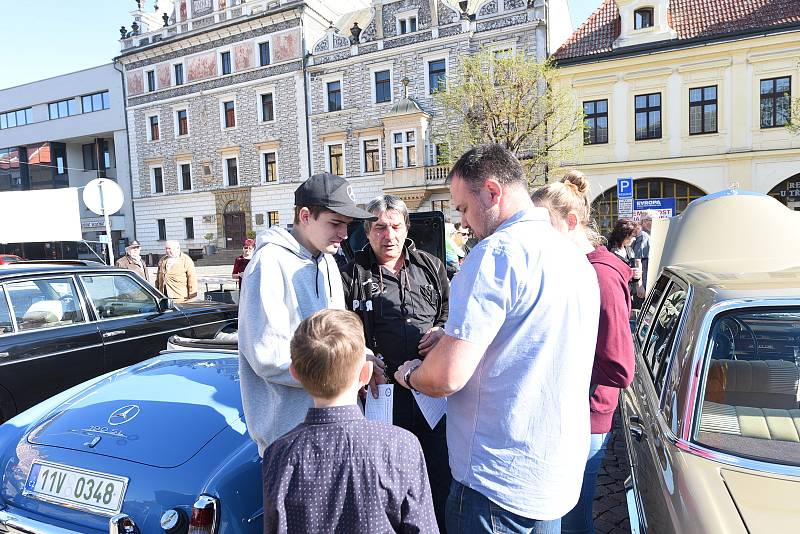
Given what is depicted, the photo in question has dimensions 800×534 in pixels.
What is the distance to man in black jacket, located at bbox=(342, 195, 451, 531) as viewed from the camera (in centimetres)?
251

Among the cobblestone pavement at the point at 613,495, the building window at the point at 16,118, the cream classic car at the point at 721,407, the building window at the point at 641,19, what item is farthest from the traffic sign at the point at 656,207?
the building window at the point at 16,118

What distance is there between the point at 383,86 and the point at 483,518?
90.7 ft

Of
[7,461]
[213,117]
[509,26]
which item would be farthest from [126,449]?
[213,117]

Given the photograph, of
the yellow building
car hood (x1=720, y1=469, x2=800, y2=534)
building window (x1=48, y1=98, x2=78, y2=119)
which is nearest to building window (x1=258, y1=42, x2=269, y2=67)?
building window (x1=48, y1=98, x2=78, y2=119)

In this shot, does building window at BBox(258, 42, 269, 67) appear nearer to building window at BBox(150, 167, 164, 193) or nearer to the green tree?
building window at BBox(150, 167, 164, 193)

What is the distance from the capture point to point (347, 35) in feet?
92.0

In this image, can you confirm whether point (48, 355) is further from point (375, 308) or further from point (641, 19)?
point (641, 19)

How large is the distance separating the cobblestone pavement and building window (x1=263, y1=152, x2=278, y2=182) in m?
28.5

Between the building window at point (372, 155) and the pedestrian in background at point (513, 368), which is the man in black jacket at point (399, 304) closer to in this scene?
the pedestrian in background at point (513, 368)

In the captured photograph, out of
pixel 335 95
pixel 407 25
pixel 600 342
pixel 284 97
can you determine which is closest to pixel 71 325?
pixel 600 342

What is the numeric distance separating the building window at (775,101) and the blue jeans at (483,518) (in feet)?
76.7

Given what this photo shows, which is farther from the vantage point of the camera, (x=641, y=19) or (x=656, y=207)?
(x=641, y=19)

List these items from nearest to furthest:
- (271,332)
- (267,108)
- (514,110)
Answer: (271,332) → (514,110) → (267,108)

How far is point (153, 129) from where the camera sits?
1334 inches
